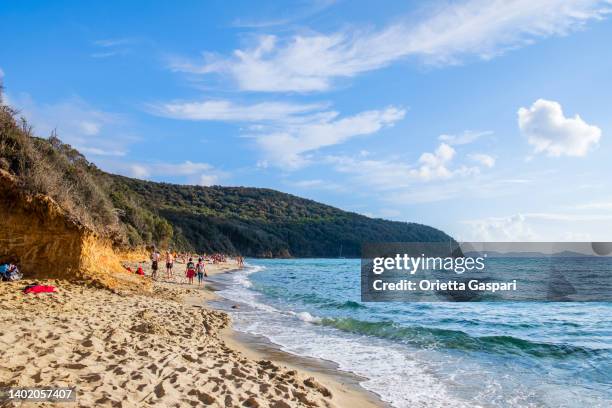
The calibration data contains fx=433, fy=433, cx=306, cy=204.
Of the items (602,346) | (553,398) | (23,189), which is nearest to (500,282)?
(602,346)

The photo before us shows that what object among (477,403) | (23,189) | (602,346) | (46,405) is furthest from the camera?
(23,189)

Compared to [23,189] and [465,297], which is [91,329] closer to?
[23,189]

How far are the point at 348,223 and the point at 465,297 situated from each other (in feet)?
341

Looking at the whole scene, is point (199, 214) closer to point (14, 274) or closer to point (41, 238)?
point (41, 238)

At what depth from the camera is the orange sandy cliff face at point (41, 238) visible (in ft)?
43.9

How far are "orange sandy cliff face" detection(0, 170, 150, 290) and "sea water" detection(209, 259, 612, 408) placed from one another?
532 cm

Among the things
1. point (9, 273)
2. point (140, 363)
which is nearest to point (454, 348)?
point (140, 363)

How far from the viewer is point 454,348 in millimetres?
11203

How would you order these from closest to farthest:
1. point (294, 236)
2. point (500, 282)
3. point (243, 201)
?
1. point (500, 282)
2. point (294, 236)
3. point (243, 201)

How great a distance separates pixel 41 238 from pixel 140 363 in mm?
9677

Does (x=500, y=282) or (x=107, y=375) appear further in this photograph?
(x=500, y=282)

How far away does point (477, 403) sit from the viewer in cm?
679

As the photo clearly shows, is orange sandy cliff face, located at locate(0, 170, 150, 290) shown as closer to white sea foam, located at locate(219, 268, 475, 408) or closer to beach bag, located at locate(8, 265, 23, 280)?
beach bag, located at locate(8, 265, 23, 280)

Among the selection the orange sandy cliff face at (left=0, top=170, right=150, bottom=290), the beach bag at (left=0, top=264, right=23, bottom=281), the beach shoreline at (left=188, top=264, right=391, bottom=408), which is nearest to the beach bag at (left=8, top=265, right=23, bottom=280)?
the beach bag at (left=0, top=264, right=23, bottom=281)
